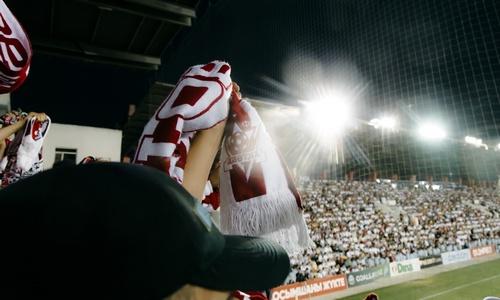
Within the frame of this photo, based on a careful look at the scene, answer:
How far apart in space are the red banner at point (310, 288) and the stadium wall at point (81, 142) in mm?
7040

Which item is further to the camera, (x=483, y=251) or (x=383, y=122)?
(x=383, y=122)

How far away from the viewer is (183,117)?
4.10 feet

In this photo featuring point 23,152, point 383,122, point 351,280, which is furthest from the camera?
point 383,122

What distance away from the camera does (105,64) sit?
8.19 m

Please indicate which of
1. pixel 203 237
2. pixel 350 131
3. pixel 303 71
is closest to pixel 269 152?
pixel 203 237

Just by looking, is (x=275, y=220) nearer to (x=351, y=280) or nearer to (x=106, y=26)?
(x=106, y=26)

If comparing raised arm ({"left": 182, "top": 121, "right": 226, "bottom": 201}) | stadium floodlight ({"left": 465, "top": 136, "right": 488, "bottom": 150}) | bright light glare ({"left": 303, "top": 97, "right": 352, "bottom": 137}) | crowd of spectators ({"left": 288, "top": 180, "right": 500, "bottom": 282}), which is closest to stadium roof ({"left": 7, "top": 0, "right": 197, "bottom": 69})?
raised arm ({"left": 182, "top": 121, "right": 226, "bottom": 201})

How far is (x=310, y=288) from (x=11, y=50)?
11.7 m

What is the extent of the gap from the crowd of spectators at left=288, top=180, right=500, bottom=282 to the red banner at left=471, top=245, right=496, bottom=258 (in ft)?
1.16

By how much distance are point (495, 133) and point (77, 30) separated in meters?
39.9

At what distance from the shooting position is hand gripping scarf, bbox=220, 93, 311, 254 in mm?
1487

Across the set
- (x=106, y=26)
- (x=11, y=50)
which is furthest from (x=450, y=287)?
(x=11, y=50)

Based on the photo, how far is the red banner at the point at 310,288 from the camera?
10.1m

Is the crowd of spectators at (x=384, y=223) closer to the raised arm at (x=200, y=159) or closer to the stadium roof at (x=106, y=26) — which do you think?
the stadium roof at (x=106, y=26)
